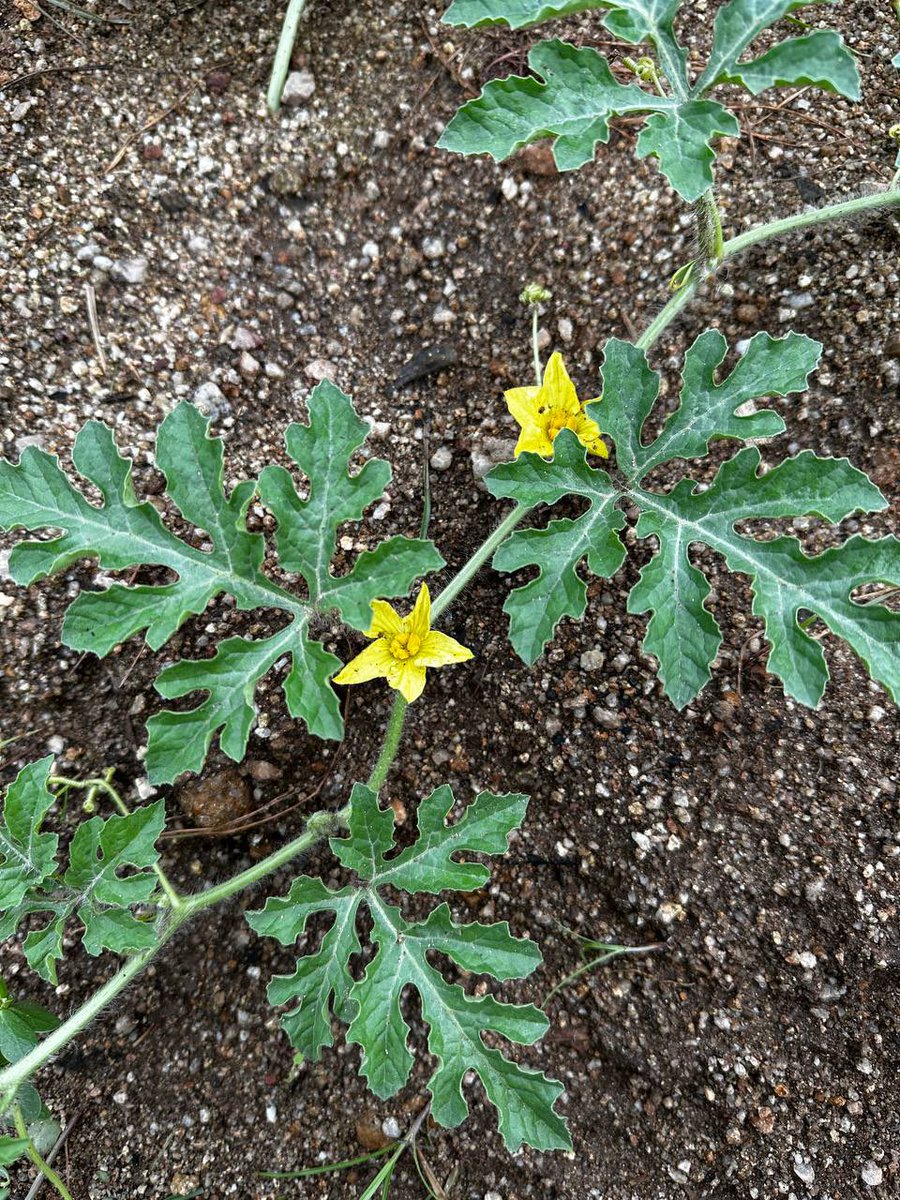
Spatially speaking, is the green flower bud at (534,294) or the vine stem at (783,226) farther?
the green flower bud at (534,294)

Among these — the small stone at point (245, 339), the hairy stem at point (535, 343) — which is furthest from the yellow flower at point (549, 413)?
the small stone at point (245, 339)

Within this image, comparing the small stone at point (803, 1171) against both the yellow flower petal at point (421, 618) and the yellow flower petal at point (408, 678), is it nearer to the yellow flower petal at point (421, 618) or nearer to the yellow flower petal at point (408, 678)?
the yellow flower petal at point (408, 678)

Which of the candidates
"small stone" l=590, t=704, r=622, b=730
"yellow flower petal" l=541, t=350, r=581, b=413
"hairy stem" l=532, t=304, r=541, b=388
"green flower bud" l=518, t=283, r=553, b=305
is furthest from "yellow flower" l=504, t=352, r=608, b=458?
"small stone" l=590, t=704, r=622, b=730

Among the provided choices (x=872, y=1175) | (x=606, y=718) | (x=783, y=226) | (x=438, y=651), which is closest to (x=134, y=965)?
(x=438, y=651)

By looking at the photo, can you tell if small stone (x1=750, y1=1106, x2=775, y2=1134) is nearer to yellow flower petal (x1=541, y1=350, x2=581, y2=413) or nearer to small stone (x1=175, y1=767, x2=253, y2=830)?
small stone (x1=175, y1=767, x2=253, y2=830)

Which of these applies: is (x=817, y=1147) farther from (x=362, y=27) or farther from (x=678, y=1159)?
(x=362, y=27)

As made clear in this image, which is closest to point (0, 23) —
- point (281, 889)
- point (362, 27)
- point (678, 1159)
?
point (362, 27)

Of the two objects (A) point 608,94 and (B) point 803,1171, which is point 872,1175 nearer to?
(B) point 803,1171
